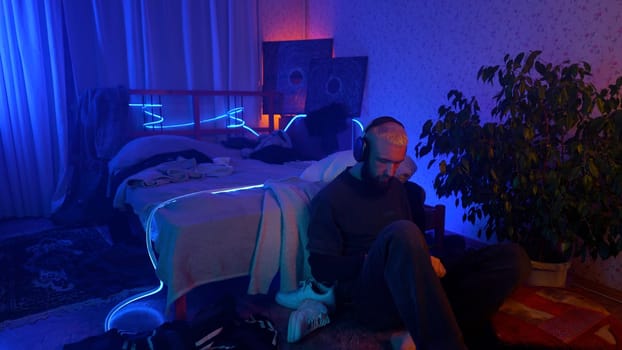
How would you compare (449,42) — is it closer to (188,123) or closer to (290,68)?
(290,68)

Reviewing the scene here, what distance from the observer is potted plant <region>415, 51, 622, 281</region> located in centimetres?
195

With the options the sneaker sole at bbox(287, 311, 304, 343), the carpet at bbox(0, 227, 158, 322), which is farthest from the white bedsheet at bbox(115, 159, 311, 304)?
the carpet at bbox(0, 227, 158, 322)

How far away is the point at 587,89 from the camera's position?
1.99 m

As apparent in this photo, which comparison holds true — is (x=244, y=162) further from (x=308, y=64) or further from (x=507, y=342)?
(x=507, y=342)

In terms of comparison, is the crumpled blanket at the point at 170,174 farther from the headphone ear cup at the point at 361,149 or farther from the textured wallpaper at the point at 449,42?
the textured wallpaper at the point at 449,42

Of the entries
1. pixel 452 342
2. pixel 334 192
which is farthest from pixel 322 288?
pixel 452 342

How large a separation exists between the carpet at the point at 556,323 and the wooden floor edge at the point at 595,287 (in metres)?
0.50

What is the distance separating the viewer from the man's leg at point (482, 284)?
159cm

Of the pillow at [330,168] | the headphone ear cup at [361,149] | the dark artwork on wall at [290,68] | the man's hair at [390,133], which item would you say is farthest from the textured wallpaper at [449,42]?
the headphone ear cup at [361,149]

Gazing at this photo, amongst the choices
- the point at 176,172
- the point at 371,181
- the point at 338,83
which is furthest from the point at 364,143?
the point at 338,83

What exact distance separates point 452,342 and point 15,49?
406cm

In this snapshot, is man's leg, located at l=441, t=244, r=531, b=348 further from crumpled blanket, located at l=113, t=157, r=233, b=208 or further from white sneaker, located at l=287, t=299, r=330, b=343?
crumpled blanket, located at l=113, t=157, r=233, b=208

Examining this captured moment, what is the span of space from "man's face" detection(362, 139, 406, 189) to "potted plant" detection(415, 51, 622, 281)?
0.67 metres

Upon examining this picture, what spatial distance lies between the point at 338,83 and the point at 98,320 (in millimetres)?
3193
